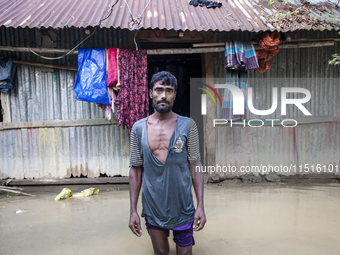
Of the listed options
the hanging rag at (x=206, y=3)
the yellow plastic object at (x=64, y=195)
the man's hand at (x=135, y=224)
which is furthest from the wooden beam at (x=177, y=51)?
the man's hand at (x=135, y=224)

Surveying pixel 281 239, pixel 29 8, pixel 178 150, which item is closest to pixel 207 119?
pixel 281 239

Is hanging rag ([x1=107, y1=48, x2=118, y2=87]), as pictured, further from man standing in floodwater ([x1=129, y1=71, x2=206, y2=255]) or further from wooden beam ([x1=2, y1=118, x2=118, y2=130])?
man standing in floodwater ([x1=129, y1=71, x2=206, y2=255])

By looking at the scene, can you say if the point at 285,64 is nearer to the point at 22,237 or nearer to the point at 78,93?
the point at 78,93

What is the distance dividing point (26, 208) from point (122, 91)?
2544mm

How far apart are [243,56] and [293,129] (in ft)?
7.08

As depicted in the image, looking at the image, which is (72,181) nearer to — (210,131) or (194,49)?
(210,131)

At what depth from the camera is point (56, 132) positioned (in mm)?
5844

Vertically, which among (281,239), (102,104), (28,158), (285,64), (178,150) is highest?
(285,64)

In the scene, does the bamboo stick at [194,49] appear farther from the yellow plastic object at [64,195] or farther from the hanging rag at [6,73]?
the yellow plastic object at [64,195]

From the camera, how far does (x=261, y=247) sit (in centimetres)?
336

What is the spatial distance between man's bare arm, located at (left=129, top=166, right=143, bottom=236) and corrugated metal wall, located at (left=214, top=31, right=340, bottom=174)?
3.63 m

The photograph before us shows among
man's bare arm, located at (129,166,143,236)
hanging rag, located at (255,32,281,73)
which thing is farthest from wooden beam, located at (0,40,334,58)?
man's bare arm, located at (129,166,143,236)

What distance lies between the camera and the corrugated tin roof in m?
4.83

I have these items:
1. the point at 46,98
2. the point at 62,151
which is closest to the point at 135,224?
the point at 62,151
